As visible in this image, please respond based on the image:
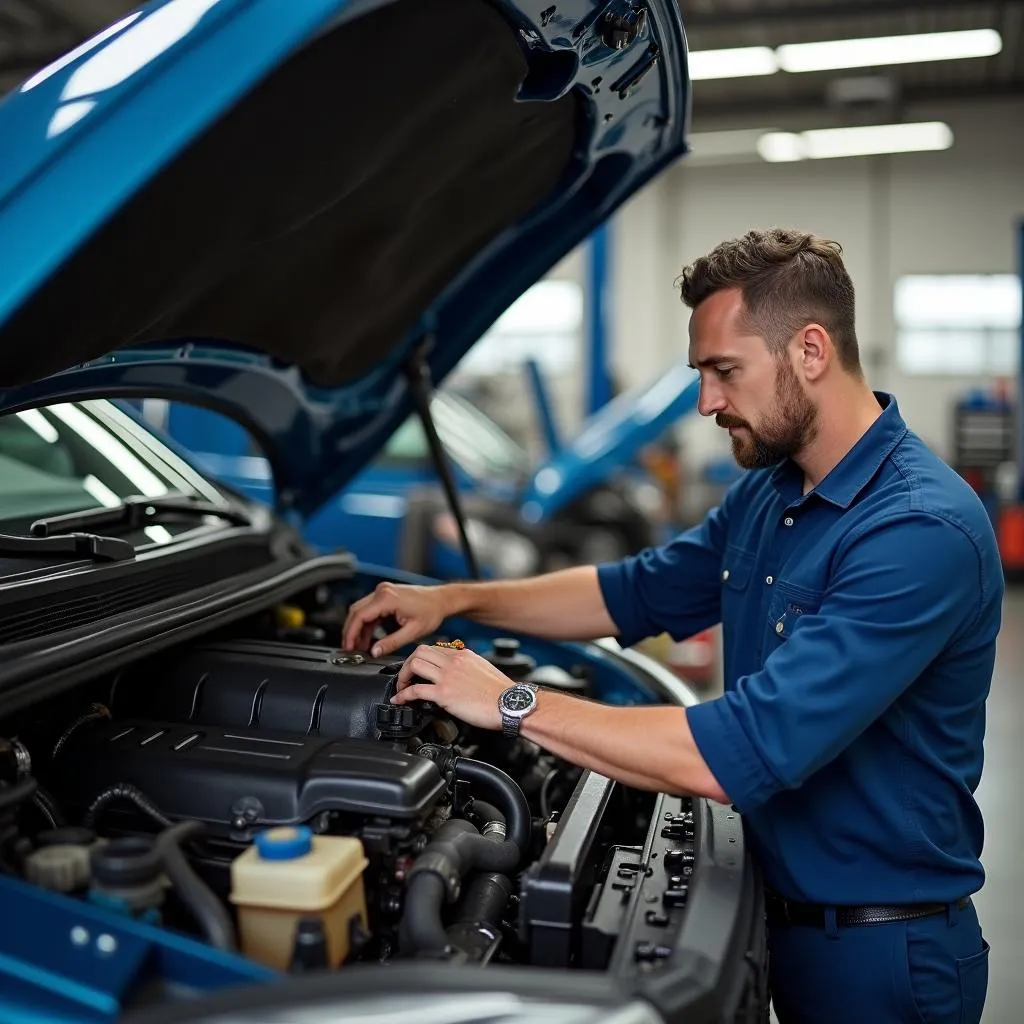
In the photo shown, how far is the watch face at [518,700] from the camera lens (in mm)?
1524

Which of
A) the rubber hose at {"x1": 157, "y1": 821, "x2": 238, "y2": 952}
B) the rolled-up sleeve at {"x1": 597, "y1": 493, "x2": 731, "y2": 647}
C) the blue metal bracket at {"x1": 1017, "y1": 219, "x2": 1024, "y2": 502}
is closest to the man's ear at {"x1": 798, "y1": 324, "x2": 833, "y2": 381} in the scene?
the rolled-up sleeve at {"x1": 597, "y1": 493, "x2": 731, "y2": 647}

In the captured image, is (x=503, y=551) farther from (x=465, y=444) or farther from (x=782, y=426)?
(x=782, y=426)

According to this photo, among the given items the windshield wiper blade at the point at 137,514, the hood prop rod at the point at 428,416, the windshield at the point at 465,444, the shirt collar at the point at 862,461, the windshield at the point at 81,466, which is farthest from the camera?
the windshield at the point at 465,444

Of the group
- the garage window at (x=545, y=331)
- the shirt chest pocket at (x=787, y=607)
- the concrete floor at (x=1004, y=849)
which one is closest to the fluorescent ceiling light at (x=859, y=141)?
the garage window at (x=545, y=331)

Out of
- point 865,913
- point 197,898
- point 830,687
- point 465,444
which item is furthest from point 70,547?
point 465,444

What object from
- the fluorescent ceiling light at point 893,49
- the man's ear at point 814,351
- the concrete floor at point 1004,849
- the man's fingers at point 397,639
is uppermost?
the fluorescent ceiling light at point 893,49

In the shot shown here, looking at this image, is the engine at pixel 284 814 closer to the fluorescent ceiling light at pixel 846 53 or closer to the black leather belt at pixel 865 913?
the black leather belt at pixel 865 913

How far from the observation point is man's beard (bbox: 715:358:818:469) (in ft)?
5.56

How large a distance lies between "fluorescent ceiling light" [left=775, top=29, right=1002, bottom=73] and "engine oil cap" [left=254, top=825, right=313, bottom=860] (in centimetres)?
967

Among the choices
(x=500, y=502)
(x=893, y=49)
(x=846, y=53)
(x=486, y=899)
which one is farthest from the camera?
(x=846, y=53)

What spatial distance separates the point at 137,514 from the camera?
207 cm

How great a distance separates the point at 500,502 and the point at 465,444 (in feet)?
2.09

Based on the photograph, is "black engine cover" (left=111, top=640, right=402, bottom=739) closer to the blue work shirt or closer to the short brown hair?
the blue work shirt

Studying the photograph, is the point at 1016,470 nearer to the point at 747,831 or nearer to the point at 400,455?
the point at 400,455
